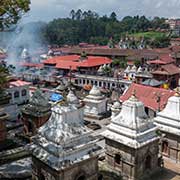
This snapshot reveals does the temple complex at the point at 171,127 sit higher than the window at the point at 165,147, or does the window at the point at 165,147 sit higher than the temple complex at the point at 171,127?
the temple complex at the point at 171,127

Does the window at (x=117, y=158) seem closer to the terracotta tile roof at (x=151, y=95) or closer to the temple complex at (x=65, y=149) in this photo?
the temple complex at (x=65, y=149)

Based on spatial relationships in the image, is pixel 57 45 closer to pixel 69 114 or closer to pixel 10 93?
pixel 10 93

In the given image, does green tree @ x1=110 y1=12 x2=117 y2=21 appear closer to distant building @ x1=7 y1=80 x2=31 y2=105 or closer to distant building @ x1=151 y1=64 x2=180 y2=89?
distant building @ x1=151 y1=64 x2=180 y2=89

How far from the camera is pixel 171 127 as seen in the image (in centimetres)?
2009

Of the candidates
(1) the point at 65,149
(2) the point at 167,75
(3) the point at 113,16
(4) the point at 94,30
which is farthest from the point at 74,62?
(3) the point at 113,16

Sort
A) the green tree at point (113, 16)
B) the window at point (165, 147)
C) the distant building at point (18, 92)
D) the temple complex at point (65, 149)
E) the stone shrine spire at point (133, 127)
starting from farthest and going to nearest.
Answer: the green tree at point (113, 16), the distant building at point (18, 92), the window at point (165, 147), the stone shrine spire at point (133, 127), the temple complex at point (65, 149)

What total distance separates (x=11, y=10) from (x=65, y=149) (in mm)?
6990

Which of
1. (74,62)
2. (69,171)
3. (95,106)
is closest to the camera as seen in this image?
(69,171)

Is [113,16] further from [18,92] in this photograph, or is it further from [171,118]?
[171,118]

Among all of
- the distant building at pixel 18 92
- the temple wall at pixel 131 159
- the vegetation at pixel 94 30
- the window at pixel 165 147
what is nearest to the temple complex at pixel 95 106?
the distant building at pixel 18 92

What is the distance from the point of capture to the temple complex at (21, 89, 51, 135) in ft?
80.6

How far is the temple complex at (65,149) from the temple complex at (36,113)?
9.05m

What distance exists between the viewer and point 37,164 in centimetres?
1539

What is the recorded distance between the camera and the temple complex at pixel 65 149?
1423cm
